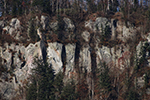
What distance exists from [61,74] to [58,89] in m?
4.07

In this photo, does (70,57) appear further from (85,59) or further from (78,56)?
(85,59)

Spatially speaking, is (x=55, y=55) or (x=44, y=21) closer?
(x=55, y=55)

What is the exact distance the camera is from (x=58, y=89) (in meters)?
53.9

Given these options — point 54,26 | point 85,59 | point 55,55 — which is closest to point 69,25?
point 54,26

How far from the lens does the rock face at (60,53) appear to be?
56.4 meters

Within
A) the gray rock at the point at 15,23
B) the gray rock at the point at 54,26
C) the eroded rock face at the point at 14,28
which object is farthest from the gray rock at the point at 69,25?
the gray rock at the point at 15,23

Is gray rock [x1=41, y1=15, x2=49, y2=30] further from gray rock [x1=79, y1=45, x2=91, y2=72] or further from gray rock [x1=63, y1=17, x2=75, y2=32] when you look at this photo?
gray rock [x1=79, y1=45, x2=91, y2=72]

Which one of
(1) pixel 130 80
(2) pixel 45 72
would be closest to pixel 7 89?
(2) pixel 45 72

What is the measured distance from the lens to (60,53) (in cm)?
5922

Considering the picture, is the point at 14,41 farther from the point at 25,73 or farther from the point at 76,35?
the point at 76,35

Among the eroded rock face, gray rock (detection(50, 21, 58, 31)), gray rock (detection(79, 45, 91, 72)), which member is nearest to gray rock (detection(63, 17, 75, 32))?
gray rock (detection(50, 21, 58, 31))

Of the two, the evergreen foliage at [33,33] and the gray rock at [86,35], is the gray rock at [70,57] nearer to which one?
the gray rock at [86,35]

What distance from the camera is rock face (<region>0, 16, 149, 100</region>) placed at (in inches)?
2221

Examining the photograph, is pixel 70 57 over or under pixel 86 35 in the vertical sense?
under
